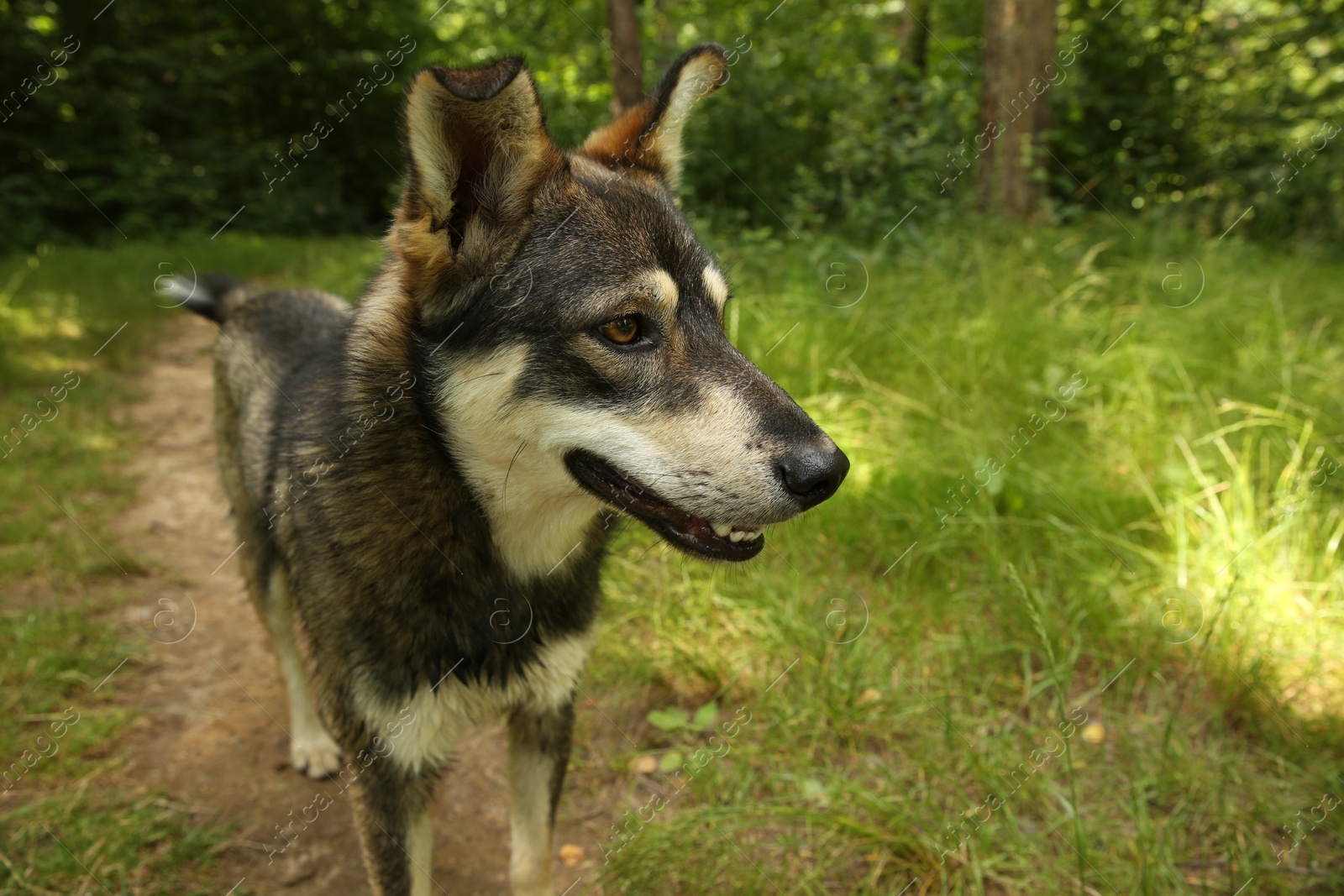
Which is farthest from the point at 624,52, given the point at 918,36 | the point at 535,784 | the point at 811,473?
the point at 918,36

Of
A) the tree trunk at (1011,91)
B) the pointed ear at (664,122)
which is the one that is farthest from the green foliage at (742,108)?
the pointed ear at (664,122)

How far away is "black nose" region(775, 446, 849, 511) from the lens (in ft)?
6.31

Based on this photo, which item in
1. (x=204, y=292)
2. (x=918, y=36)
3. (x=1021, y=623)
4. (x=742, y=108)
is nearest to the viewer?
(x=1021, y=623)

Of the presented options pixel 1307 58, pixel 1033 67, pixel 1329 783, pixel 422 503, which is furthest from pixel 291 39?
pixel 1329 783

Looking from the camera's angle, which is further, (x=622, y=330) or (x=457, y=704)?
(x=457, y=704)

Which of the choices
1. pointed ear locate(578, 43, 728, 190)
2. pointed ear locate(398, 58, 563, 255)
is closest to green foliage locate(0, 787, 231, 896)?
pointed ear locate(398, 58, 563, 255)

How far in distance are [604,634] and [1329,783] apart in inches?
105

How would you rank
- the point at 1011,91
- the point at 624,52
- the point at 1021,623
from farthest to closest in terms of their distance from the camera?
the point at 624,52 → the point at 1011,91 → the point at 1021,623

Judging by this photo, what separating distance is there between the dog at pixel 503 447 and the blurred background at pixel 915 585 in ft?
1.05

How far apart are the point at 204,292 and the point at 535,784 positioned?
298 cm

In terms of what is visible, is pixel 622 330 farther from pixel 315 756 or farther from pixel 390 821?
pixel 315 756

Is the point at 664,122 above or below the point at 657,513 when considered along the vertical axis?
above

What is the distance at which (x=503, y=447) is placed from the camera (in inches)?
81.7

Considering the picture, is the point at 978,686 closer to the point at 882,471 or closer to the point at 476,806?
the point at 882,471
